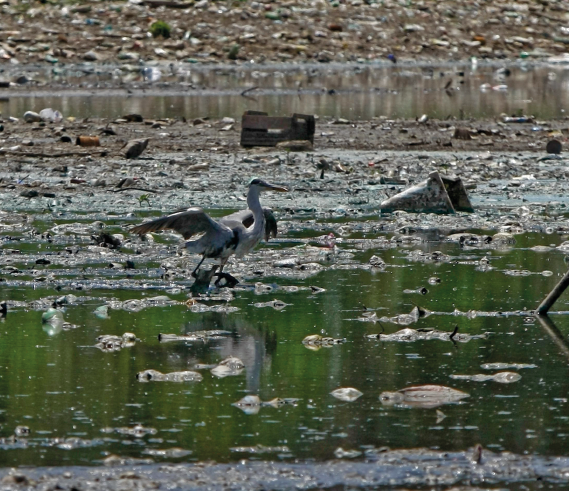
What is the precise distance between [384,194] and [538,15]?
27111 mm

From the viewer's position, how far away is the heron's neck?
8492 millimetres

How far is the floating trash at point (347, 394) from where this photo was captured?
573 centimetres

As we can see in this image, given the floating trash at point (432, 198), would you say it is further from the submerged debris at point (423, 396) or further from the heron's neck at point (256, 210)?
the submerged debris at point (423, 396)

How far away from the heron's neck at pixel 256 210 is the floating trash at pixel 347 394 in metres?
2.78

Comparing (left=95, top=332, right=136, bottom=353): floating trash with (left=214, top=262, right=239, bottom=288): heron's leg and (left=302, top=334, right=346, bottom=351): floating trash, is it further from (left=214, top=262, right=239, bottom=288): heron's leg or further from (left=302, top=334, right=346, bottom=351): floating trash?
(left=214, top=262, right=239, bottom=288): heron's leg

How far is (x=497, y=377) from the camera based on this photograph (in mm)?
6094

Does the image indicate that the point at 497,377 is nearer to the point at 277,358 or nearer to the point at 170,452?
the point at 277,358

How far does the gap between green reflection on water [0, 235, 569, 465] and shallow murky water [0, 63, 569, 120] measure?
12.1 meters

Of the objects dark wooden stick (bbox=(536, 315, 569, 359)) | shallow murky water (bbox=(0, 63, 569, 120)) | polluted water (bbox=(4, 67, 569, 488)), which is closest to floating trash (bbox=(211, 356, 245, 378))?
polluted water (bbox=(4, 67, 569, 488))

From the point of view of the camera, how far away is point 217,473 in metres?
4.64

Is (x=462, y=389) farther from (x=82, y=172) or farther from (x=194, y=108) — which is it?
(x=194, y=108)

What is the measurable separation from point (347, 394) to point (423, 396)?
13.2 inches

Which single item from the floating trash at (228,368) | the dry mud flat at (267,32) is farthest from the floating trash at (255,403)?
the dry mud flat at (267,32)

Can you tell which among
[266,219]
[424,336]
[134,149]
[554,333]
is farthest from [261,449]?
[134,149]
